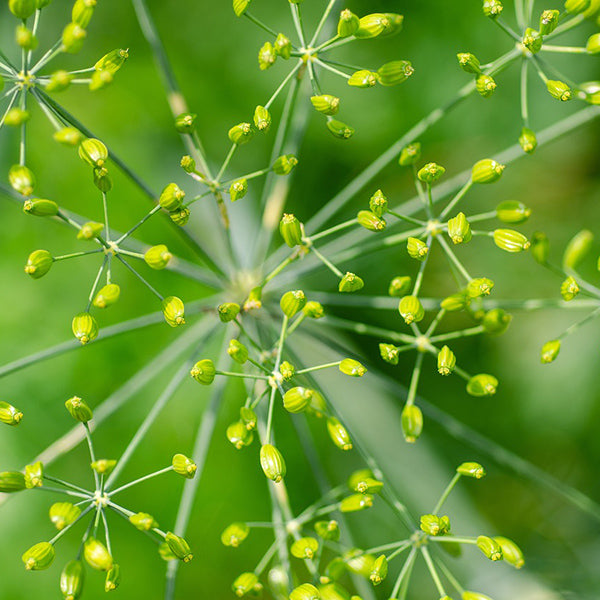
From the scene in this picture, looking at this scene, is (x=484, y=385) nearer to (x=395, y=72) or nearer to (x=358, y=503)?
(x=358, y=503)

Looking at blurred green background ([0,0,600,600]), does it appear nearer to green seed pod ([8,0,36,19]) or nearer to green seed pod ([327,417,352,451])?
green seed pod ([327,417,352,451])

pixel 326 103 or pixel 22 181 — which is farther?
pixel 326 103

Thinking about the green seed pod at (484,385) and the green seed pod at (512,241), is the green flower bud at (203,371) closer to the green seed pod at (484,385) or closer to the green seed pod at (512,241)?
the green seed pod at (484,385)

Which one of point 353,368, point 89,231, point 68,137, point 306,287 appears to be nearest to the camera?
point 68,137

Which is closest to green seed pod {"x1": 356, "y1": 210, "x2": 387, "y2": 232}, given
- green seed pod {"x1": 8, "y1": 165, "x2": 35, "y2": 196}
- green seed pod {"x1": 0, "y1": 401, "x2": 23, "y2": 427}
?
green seed pod {"x1": 8, "y1": 165, "x2": 35, "y2": 196}

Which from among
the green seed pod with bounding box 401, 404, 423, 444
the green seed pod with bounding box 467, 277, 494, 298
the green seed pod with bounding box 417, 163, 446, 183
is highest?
the green seed pod with bounding box 417, 163, 446, 183

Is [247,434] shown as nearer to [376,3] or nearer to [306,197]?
[306,197]

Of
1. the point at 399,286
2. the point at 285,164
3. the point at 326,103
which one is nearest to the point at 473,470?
the point at 399,286
